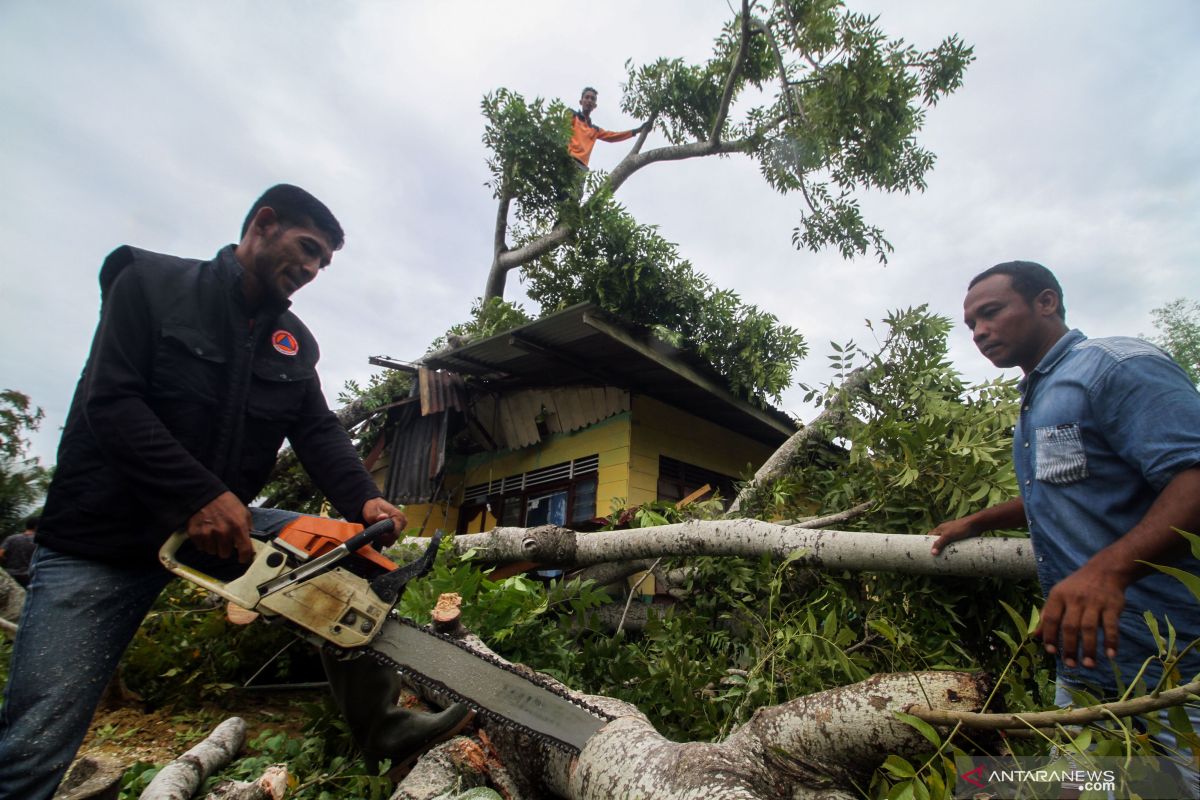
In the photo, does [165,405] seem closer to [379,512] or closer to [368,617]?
[379,512]

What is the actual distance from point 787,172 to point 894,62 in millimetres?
2393

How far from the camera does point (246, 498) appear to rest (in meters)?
2.38

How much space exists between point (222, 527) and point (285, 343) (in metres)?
0.87

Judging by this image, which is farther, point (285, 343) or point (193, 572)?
point (285, 343)

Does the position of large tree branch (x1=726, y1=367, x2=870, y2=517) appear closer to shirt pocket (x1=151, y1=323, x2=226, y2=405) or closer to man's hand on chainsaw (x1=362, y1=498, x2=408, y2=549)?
man's hand on chainsaw (x1=362, y1=498, x2=408, y2=549)

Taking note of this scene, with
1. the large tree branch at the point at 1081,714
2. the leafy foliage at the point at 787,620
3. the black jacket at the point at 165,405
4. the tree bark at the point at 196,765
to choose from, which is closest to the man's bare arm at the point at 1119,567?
the leafy foliage at the point at 787,620

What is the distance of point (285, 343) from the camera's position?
246 cm

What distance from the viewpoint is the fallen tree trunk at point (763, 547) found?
7.82 feet

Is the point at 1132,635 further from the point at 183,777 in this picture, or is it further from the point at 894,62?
the point at 894,62

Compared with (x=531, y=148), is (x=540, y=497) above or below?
below

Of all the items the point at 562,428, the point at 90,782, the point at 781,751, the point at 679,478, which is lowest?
the point at 90,782

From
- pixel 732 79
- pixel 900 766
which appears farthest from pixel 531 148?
pixel 900 766

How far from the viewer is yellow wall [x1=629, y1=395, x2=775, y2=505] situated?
7.76 metres

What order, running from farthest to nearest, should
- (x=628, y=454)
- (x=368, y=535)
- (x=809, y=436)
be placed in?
(x=628, y=454)
(x=809, y=436)
(x=368, y=535)
